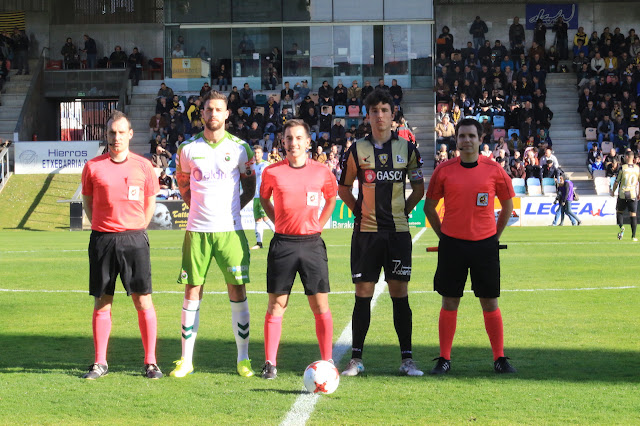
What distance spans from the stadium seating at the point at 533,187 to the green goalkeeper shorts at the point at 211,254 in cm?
2444

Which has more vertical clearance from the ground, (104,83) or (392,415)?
(104,83)

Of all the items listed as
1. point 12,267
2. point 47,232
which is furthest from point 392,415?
point 47,232

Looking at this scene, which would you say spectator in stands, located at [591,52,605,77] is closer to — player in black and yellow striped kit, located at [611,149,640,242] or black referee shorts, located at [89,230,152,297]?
player in black and yellow striped kit, located at [611,149,640,242]

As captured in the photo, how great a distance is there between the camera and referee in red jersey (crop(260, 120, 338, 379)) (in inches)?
247

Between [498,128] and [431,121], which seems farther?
[431,121]

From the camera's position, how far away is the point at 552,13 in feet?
135

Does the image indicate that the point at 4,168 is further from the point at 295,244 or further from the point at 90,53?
the point at 295,244

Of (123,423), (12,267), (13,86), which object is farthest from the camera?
(13,86)

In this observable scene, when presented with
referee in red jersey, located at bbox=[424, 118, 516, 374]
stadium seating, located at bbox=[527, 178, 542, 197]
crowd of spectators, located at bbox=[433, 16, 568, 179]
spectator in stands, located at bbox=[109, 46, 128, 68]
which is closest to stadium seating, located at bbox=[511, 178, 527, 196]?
stadium seating, located at bbox=[527, 178, 542, 197]

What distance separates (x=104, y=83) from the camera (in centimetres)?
4106

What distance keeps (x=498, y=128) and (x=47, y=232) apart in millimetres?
17197

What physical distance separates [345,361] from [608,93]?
30.7 meters

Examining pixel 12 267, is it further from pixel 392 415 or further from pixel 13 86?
pixel 13 86

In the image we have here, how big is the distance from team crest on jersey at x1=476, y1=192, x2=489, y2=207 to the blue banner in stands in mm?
36775
